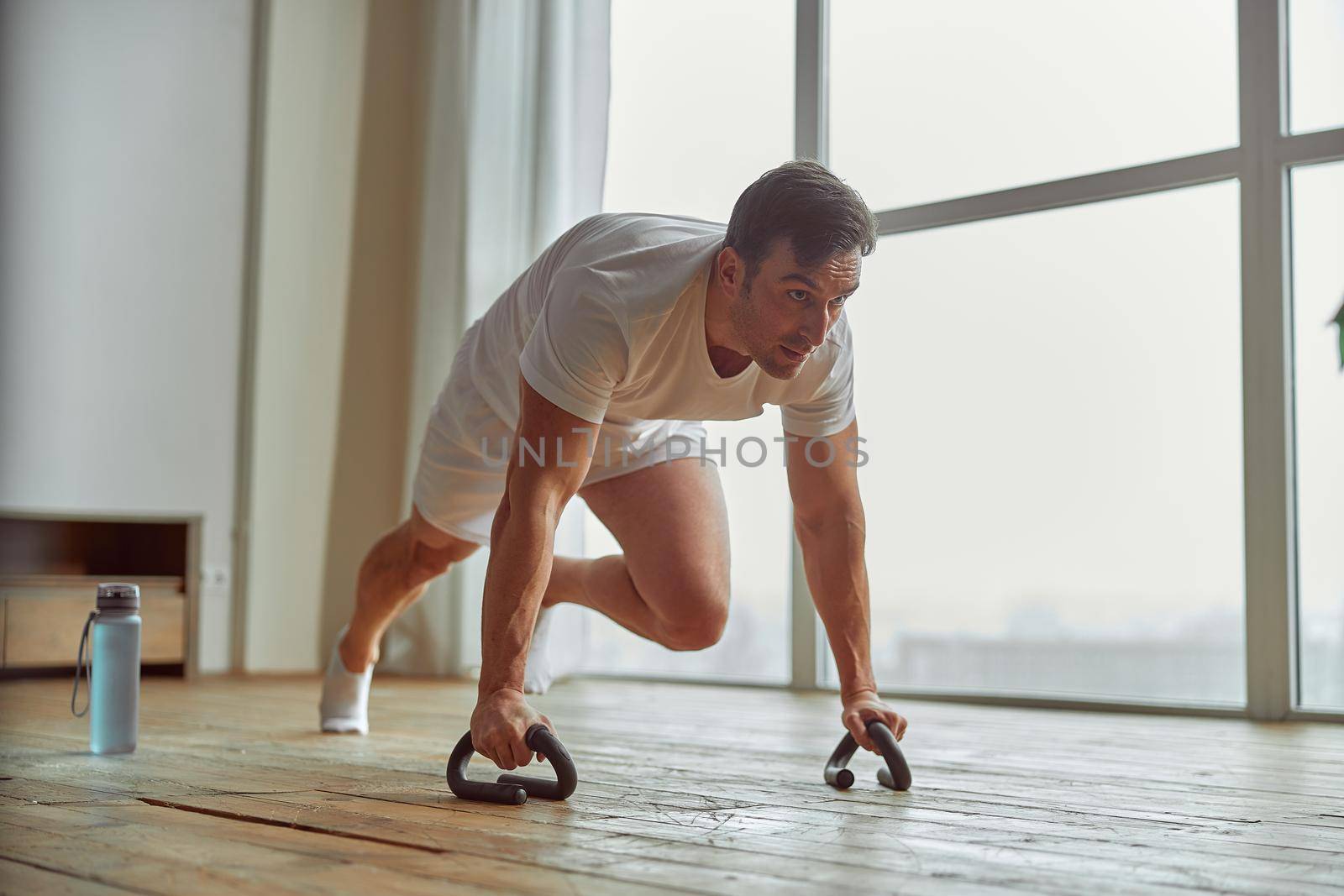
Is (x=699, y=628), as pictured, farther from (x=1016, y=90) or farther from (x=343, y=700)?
(x=1016, y=90)

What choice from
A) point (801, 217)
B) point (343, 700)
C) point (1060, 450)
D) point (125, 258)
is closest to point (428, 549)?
point (343, 700)

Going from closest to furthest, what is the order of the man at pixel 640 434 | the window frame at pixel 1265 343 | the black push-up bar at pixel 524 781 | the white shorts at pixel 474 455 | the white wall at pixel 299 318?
1. the black push-up bar at pixel 524 781
2. the man at pixel 640 434
3. the white shorts at pixel 474 455
4. the window frame at pixel 1265 343
5. the white wall at pixel 299 318

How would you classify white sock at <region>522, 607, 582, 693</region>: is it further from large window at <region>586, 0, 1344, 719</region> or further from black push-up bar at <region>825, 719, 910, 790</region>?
large window at <region>586, 0, 1344, 719</region>

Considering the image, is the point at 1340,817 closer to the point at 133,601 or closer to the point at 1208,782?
the point at 1208,782

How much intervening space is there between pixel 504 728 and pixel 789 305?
60 cm

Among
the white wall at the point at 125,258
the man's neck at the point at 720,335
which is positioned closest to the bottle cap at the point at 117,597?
the man's neck at the point at 720,335

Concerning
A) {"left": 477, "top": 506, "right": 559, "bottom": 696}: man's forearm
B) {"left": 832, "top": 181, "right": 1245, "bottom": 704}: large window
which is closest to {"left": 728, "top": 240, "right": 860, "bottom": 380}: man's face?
{"left": 477, "top": 506, "right": 559, "bottom": 696}: man's forearm

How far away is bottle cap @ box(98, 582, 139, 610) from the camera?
6.12 feet

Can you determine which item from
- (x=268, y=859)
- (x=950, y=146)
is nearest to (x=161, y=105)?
(x=950, y=146)

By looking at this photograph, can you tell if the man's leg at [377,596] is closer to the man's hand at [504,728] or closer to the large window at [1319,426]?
the man's hand at [504,728]

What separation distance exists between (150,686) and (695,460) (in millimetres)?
2057

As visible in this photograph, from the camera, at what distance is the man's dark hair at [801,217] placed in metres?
1.52

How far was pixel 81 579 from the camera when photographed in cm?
374

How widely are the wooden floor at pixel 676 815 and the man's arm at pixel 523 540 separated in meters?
0.14
